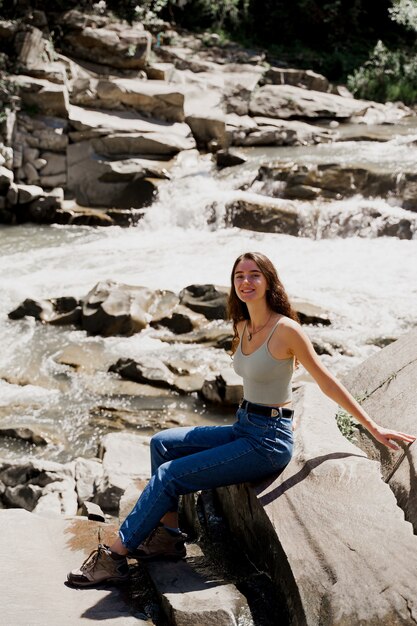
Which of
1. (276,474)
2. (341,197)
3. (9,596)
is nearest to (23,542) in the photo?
(9,596)

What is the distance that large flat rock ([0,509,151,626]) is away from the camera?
3.14 metres

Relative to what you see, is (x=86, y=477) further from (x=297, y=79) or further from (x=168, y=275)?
(x=297, y=79)

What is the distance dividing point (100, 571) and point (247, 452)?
86 centimetres

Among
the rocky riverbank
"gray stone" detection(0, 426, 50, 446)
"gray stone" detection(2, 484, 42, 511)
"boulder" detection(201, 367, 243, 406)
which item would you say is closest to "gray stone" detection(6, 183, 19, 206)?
the rocky riverbank

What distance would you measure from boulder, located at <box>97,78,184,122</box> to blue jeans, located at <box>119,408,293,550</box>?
14752 millimetres

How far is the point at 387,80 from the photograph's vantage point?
75.6ft

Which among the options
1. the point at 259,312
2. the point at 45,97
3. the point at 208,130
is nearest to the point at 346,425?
the point at 259,312

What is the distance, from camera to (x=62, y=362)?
8172mm

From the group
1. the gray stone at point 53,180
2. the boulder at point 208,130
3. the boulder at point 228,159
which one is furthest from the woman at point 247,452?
the boulder at point 208,130

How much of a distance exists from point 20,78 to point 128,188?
13.2 feet

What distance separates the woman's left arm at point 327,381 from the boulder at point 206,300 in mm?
5756

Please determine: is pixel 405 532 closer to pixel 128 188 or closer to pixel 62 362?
pixel 62 362

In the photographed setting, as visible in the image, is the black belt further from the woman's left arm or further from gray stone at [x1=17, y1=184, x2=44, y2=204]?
gray stone at [x1=17, y1=184, x2=44, y2=204]

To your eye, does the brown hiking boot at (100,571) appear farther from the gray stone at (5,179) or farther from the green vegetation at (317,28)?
the green vegetation at (317,28)
